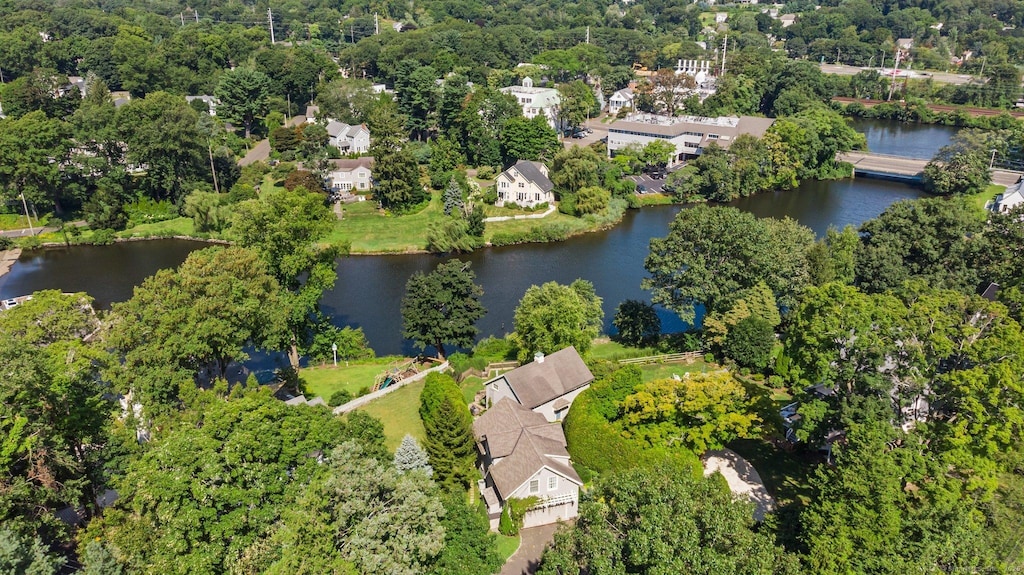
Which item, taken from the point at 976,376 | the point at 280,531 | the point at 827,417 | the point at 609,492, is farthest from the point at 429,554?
the point at 976,376

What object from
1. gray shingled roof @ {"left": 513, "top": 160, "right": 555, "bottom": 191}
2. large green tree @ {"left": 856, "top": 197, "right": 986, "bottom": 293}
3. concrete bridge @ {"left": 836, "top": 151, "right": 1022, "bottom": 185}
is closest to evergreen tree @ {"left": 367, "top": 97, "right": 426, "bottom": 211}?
gray shingled roof @ {"left": 513, "top": 160, "right": 555, "bottom": 191}

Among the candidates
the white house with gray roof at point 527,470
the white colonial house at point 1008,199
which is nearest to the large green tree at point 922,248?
the white house with gray roof at point 527,470

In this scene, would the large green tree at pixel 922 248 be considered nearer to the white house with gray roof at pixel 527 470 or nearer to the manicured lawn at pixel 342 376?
the white house with gray roof at pixel 527 470

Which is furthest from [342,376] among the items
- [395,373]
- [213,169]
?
[213,169]

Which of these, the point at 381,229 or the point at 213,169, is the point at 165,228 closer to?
the point at 213,169

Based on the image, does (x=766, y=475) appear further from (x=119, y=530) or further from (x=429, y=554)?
(x=119, y=530)

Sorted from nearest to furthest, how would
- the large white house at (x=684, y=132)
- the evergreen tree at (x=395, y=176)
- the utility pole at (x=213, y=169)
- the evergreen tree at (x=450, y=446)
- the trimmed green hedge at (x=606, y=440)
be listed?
the trimmed green hedge at (x=606, y=440)
the evergreen tree at (x=450, y=446)
the evergreen tree at (x=395, y=176)
the utility pole at (x=213, y=169)
the large white house at (x=684, y=132)
